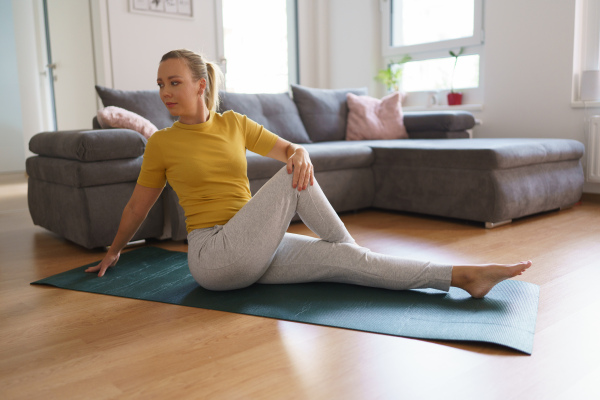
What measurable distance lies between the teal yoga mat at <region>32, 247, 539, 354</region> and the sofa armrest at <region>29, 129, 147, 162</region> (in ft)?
2.09

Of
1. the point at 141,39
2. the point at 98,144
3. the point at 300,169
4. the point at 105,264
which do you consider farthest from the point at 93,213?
the point at 141,39

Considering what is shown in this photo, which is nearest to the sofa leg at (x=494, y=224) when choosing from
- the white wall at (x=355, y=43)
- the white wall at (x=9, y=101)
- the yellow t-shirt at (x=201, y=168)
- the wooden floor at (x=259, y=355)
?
the wooden floor at (x=259, y=355)

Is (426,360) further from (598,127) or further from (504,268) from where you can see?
(598,127)

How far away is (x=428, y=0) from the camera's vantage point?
4.96 m

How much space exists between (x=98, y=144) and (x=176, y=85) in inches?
38.4

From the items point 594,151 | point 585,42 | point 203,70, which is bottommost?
point 594,151

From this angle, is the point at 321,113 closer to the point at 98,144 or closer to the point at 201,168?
the point at 98,144

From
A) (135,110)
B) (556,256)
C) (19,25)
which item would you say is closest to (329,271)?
(556,256)

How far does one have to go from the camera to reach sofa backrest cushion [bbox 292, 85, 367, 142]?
4.20 metres

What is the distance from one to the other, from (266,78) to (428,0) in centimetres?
170

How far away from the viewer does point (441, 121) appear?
402 centimetres

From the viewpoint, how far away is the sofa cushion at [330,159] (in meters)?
3.08

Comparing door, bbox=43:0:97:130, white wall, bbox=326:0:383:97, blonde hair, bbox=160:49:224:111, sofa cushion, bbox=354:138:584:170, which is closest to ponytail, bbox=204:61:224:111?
blonde hair, bbox=160:49:224:111

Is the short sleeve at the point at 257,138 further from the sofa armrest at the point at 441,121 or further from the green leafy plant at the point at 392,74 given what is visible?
the green leafy plant at the point at 392,74
